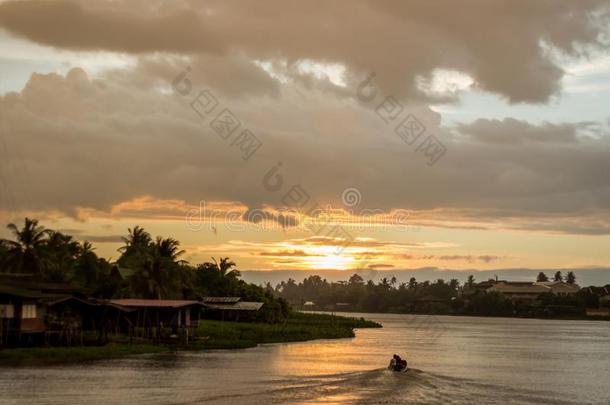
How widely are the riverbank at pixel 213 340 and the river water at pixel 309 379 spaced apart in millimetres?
2018

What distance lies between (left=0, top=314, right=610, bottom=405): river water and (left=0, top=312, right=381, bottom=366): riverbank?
2.02 m

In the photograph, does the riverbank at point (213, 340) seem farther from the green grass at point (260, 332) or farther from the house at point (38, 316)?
the house at point (38, 316)

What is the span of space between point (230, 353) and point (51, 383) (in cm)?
2650

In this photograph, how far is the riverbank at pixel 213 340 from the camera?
2126 inches

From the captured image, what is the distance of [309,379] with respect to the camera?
51.4 meters

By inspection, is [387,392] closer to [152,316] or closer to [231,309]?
[152,316]

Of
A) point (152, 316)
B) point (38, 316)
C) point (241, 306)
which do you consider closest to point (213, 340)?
point (152, 316)

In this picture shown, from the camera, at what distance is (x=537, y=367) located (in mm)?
68375

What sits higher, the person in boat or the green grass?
the green grass

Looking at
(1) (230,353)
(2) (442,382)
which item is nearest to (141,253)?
(1) (230,353)

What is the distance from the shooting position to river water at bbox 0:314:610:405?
140 ft

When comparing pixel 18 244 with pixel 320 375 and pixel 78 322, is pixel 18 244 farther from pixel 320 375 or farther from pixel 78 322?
pixel 320 375

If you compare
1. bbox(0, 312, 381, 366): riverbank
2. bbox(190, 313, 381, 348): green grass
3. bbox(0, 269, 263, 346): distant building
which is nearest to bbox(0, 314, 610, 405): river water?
bbox(0, 312, 381, 366): riverbank

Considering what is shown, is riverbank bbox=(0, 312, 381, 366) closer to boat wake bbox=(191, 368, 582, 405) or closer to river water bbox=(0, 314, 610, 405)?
river water bbox=(0, 314, 610, 405)
